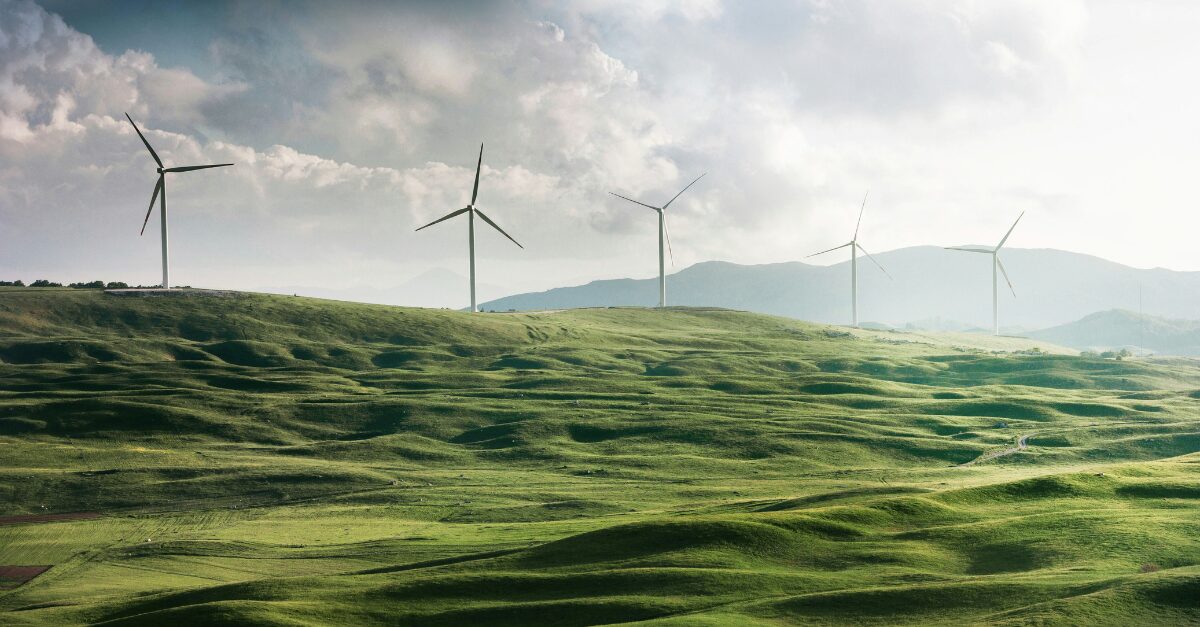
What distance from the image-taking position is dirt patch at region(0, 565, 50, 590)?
81762 millimetres

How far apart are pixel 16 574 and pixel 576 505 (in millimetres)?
52083

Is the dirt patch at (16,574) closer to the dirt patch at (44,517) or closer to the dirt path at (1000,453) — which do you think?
the dirt patch at (44,517)

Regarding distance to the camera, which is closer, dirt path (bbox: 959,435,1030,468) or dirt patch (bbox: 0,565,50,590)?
dirt patch (bbox: 0,565,50,590)

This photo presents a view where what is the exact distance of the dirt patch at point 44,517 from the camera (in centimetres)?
11100

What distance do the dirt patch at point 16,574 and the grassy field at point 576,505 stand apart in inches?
30.3

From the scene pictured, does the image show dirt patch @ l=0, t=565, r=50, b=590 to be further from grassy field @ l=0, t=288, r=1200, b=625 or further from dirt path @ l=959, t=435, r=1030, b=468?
dirt path @ l=959, t=435, r=1030, b=468

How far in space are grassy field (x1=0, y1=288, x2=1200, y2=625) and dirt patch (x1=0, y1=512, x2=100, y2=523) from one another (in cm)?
68

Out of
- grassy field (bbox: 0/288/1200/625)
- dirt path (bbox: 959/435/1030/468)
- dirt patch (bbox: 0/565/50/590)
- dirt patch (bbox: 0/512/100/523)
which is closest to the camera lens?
grassy field (bbox: 0/288/1200/625)

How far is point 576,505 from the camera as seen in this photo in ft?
367

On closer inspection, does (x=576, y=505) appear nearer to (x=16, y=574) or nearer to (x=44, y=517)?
(x=16, y=574)

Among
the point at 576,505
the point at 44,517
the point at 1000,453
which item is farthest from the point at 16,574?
the point at 1000,453

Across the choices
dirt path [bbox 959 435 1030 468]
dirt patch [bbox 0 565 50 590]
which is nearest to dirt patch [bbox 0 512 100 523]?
dirt patch [bbox 0 565 50 590]

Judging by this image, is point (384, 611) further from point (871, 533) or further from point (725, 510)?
point (725, 510)

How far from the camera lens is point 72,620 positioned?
63.8m
